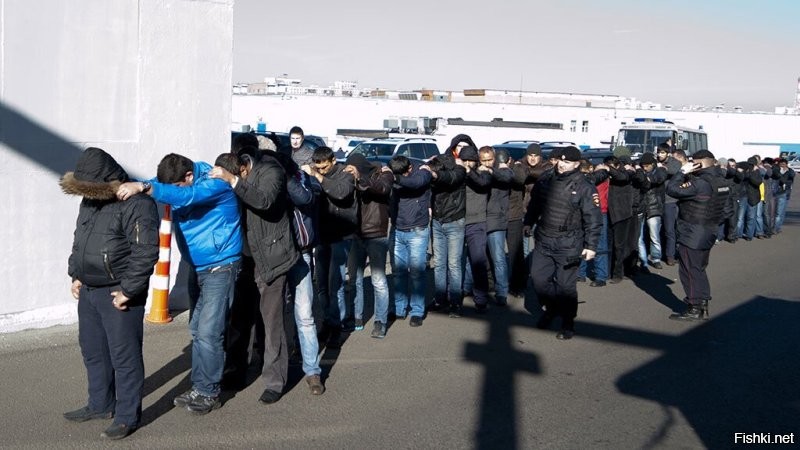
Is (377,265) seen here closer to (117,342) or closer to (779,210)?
(117,342)

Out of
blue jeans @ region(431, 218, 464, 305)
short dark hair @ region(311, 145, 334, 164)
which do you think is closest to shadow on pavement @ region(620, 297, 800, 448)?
blue jeans @ region(431, 218, 464, 305)

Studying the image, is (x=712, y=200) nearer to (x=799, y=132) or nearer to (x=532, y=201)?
(x=532, y=201)

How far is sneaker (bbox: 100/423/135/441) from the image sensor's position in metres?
5.58

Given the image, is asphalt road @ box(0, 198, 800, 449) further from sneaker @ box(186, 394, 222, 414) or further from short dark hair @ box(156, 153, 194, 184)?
short dark hair @ box(156, 153, 194, 184)

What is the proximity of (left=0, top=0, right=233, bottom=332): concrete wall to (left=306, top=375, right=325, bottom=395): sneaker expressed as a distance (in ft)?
10.3

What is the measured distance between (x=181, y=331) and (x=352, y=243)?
75.8 inches

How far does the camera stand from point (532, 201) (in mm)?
9359

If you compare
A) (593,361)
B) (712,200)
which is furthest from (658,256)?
(593,361)

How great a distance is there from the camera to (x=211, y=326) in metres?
6.11

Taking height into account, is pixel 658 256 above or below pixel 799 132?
below

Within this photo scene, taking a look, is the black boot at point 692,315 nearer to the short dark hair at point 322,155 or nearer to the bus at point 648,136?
the short dark hair at point 322,155

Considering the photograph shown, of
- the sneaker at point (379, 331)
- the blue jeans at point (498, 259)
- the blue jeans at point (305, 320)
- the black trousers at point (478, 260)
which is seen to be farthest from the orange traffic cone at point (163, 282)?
the blue jeans at point (498, 259)

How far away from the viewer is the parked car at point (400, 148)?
2447 centimetres

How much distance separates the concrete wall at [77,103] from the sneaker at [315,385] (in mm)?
3154
